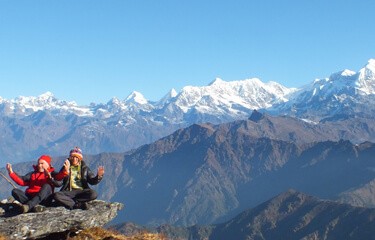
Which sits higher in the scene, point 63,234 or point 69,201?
point 69,201

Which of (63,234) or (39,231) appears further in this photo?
(63,234)

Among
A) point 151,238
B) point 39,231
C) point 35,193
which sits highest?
point 35,193

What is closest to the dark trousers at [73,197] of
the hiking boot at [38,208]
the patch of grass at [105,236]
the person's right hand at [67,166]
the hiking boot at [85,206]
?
the hiking boot at [85,206]

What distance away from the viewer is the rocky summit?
68.6 ft

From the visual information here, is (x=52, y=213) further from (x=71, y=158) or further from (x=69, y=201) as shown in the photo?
(x=71, y=158)

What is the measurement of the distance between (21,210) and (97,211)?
377cm

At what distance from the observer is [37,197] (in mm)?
22672

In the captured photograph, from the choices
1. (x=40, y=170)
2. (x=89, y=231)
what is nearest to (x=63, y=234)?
(x=89, y=231)

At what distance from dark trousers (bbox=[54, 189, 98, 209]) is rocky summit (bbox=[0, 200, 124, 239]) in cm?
45

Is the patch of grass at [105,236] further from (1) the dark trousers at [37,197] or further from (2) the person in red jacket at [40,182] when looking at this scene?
(2) the person in red jacket at [40,182]

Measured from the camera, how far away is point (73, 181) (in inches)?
966

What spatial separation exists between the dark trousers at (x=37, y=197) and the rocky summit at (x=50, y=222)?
649 mm

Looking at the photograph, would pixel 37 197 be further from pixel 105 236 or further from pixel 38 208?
pixel 105 236

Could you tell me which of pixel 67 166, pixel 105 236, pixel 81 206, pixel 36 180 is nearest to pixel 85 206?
pixel 81 206
